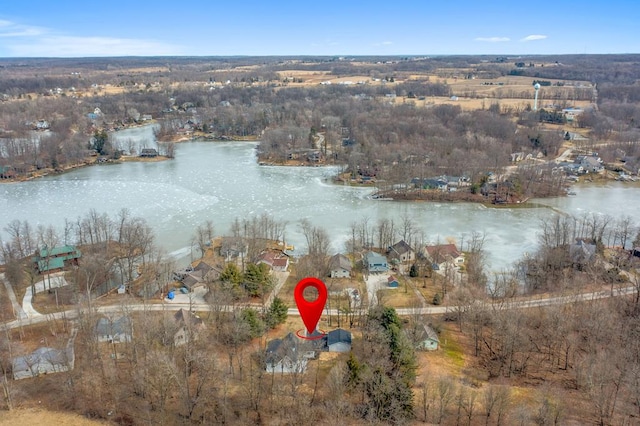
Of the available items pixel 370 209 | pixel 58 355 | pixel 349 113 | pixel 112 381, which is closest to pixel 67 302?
pixel 58 355

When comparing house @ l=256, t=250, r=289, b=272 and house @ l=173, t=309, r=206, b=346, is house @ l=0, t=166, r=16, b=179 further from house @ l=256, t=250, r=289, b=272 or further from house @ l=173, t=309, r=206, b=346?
house @ l=173, t=309, r=206, b=346

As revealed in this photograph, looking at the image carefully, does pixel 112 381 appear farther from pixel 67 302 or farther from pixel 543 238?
pixel 543 238

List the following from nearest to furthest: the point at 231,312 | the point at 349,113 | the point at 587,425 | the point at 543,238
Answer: the point at 587,425, the point at 231,312, the point at 543,238, the point at 349,113

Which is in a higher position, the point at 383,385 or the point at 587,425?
the point at 383,385

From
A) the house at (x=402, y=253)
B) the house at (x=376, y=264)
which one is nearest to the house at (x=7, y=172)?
the house at (x=376, y=264)

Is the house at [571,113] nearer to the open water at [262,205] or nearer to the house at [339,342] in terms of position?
the open water at [262,205]

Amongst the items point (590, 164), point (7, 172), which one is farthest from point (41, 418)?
point (590, 164)

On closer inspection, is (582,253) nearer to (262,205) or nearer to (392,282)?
(392,282)
